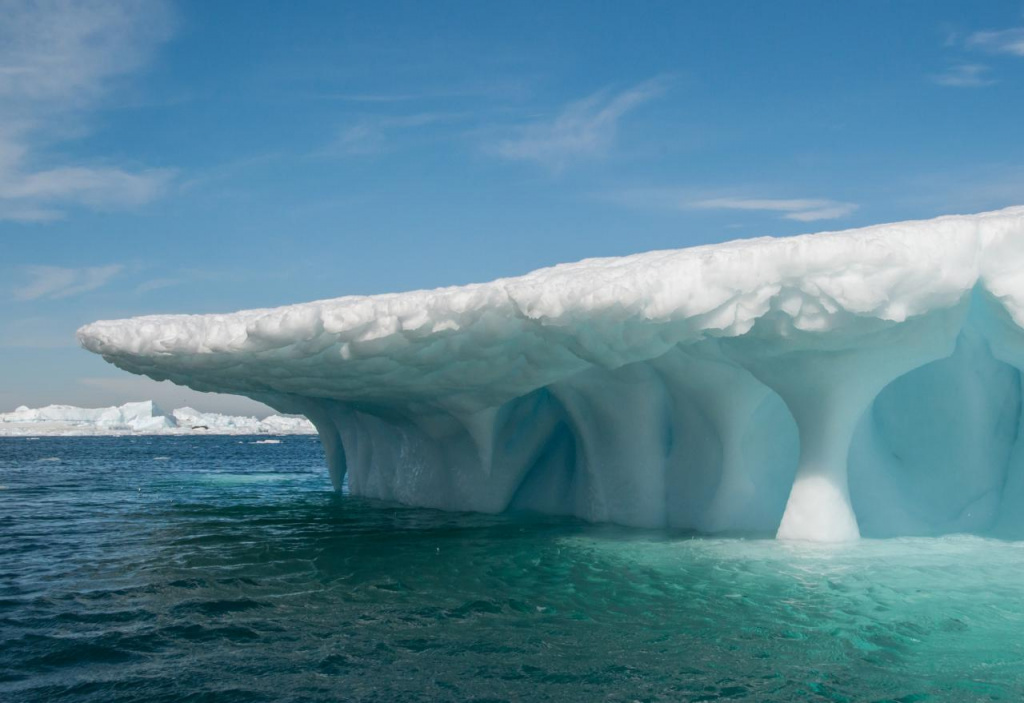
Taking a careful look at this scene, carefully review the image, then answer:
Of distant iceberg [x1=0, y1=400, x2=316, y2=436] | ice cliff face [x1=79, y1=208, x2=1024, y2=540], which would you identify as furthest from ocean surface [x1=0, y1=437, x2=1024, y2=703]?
distant iceberg [x1=0, y1=400, x2=316, y2=436]

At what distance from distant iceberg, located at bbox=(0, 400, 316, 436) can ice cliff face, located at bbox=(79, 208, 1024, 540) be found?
9028 centimetres

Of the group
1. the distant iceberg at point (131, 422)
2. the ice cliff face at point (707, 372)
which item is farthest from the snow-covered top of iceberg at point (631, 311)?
the distant iceberg at point (131, 422)

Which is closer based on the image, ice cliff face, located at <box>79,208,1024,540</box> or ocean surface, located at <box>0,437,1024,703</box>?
ocean surface, located at <box>0,437,1024,703</box>

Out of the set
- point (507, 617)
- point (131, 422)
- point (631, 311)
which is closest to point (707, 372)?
point (631, 311)

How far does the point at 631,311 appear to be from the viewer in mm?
9008

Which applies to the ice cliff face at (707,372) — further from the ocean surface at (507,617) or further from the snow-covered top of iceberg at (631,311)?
the ocean surface at (507,617)

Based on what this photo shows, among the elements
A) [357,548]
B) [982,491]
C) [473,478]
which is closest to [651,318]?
[357,548]

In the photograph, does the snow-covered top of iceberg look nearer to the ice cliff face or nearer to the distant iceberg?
the ice cliff face

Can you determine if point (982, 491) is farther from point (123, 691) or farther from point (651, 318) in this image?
point (123, 691)

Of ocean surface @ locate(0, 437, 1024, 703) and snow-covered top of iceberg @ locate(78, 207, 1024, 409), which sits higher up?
snow-covered top of iceberg @ locate(78, 207, 1024, 409)

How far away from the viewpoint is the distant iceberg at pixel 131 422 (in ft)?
319

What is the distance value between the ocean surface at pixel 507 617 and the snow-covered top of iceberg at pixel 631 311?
7.70 ft

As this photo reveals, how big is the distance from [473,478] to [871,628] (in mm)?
8745

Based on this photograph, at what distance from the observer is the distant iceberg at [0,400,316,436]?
9738cm
